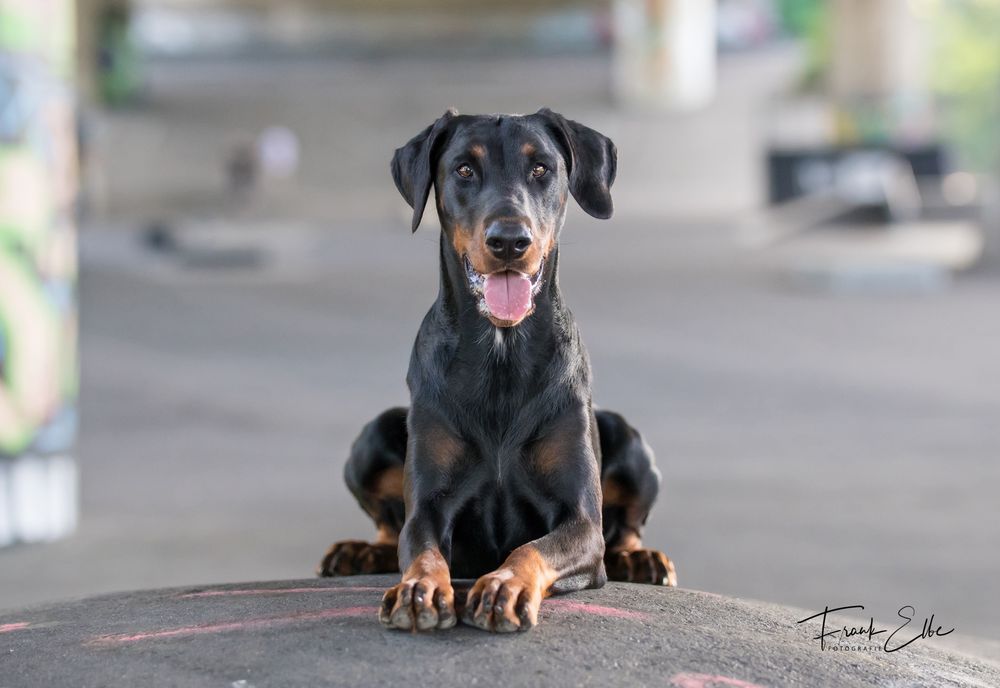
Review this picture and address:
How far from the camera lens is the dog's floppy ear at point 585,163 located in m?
3.95

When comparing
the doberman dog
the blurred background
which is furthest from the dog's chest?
the blurred background

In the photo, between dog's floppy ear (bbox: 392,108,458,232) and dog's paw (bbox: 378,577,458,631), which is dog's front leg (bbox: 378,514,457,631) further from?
dog's floppy ear (bbox: 392,108,458,232)

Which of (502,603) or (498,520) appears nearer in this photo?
(502,603)

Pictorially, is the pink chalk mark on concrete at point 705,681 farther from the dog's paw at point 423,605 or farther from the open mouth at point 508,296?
the open mouth at point 508,296

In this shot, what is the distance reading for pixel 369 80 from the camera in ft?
167

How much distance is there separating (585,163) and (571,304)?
47.9ft

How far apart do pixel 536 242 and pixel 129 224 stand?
1208 inches

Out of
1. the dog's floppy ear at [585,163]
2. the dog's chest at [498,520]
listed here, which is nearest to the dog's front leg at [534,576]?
the dog's chest at [498,520]

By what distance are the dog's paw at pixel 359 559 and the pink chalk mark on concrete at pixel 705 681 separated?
4.57 ft

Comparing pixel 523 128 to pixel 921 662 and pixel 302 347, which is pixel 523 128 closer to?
pixel 921 662

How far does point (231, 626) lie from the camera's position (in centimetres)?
391

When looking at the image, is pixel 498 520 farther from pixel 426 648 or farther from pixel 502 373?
pixel 426 648

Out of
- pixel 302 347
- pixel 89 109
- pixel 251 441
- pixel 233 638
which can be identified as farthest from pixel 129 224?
pixel 233 638

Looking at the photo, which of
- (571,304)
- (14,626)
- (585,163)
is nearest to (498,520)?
(585,163)
